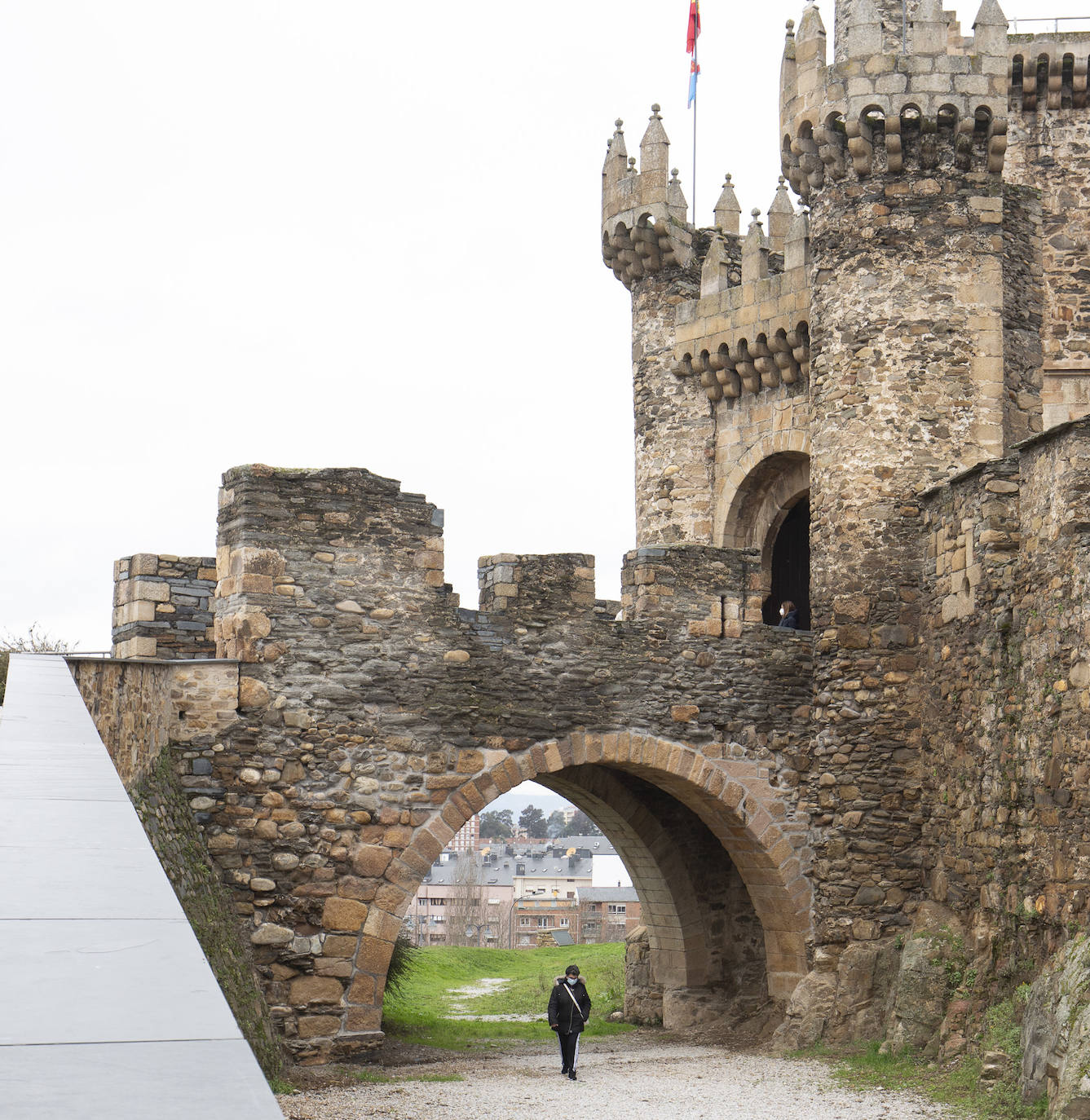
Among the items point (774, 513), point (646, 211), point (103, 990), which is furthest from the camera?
point (646, 211)

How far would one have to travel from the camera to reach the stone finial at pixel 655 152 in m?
17.1

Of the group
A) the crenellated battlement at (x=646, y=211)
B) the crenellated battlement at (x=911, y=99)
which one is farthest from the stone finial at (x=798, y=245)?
the crenellated battlement at (x=911, y=99)

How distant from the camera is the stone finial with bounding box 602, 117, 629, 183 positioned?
17.5 m

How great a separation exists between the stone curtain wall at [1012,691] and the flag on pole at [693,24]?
879 cm

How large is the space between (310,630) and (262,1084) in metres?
9.38

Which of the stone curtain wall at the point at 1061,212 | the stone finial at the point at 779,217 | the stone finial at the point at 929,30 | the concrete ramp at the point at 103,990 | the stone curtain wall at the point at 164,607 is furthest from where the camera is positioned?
the stone finial at the point at 779,217

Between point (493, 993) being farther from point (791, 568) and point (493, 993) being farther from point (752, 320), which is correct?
point (752, 320)

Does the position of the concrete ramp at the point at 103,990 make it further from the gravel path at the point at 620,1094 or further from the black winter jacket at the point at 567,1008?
the black winter jacket at the point at 567,1008

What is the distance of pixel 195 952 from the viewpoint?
8.89ft

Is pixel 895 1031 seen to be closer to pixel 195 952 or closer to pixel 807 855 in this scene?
pixel 807 855

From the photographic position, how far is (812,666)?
13.0 m

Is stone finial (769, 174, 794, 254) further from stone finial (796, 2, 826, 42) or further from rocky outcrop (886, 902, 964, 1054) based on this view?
rocky outcrop (886, 902, 964, 1054)

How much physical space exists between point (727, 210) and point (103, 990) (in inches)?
635

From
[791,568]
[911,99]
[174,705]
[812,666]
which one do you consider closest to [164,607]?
[174,705]
